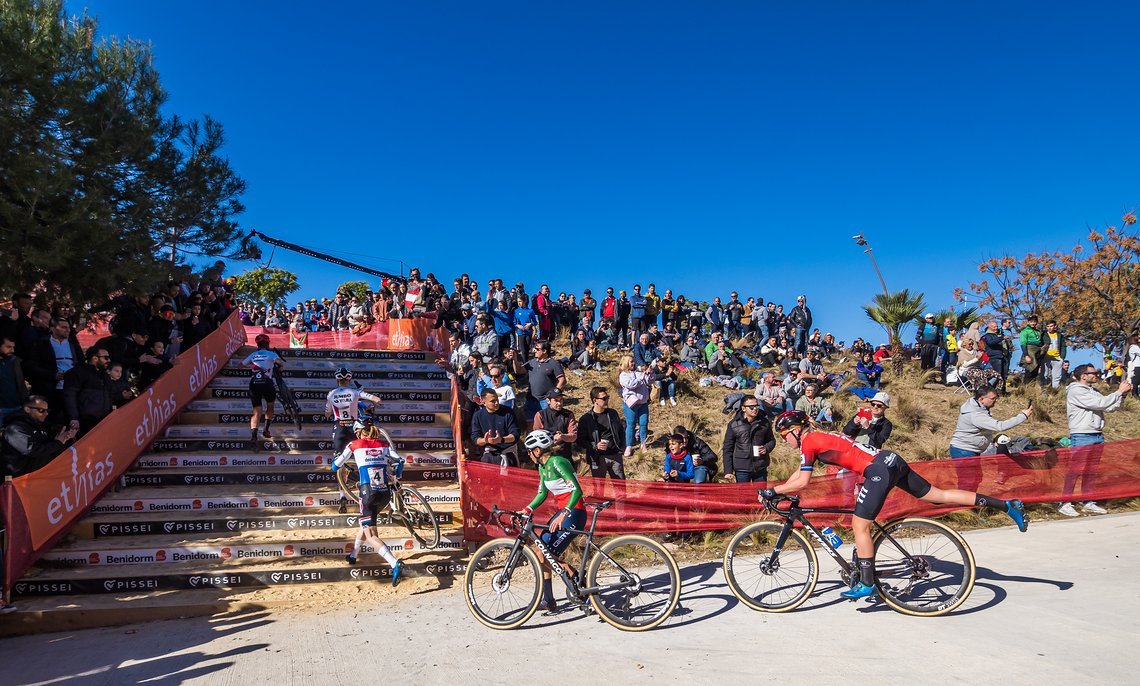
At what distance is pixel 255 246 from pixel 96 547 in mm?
9117

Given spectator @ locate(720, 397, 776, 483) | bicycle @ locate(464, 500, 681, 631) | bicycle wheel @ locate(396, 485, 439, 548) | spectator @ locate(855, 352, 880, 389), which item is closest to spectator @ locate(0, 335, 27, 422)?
bicycle wheel @ locate(396, 485, 439, 548)

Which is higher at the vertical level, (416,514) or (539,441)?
(539,441)

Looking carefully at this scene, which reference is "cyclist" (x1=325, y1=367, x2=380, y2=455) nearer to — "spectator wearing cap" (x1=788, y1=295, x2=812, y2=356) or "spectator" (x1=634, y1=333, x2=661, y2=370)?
"spectator" (x1=634, y1=333, x2=661, y2=370)

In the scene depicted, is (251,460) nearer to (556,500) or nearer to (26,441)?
(26,441)

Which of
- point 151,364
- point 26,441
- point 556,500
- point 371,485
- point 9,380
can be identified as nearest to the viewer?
point 556,500

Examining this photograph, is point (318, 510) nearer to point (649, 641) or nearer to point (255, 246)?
point (649, 641)

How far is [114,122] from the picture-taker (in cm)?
1205

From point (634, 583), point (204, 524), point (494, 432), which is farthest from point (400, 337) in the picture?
point (634, 583)

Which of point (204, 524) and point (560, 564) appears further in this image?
point (204, 524)

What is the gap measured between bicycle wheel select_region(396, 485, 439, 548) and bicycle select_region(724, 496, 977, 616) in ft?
14.3

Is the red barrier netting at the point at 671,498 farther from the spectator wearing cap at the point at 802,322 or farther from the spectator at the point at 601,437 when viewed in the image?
the spectator wearing cap at the point at 802,322

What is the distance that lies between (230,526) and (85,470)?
1965 mm

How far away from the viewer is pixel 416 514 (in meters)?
9.20

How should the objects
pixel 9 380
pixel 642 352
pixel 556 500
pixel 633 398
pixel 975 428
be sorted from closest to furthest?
pixel 556 500 < pixel 9 380 < pixel 975 428 < pixel 633 398 < pixel 642 352
